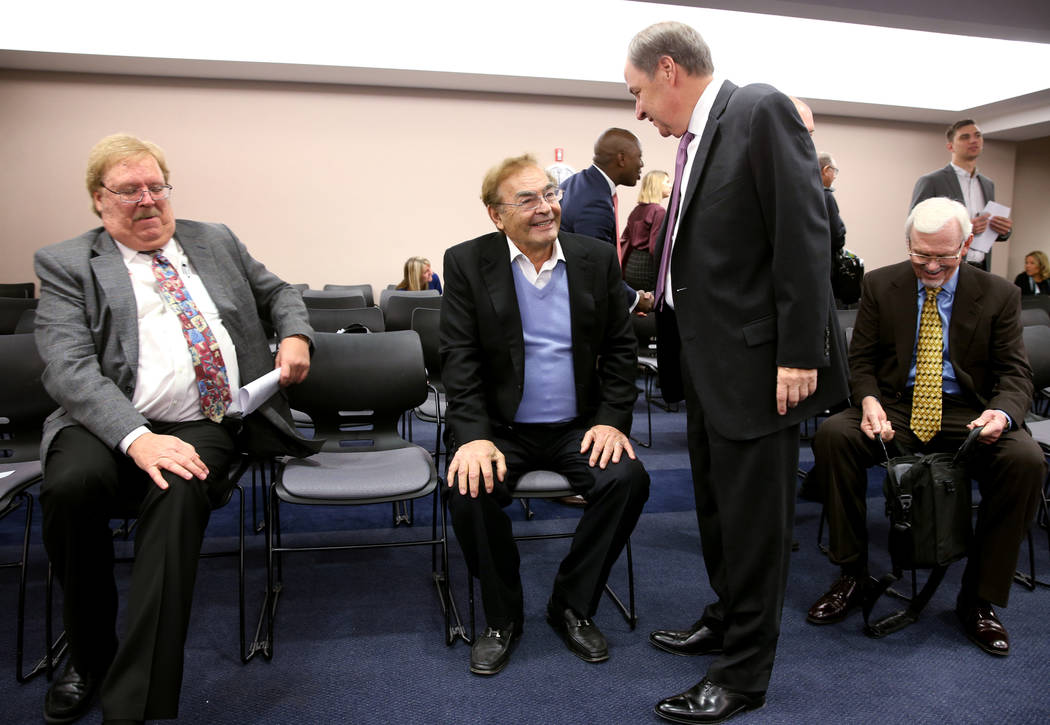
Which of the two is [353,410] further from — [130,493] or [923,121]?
[923,121]

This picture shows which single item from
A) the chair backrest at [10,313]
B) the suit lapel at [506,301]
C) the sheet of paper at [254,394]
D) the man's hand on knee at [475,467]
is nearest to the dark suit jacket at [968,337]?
the suit lapel at [506,301]

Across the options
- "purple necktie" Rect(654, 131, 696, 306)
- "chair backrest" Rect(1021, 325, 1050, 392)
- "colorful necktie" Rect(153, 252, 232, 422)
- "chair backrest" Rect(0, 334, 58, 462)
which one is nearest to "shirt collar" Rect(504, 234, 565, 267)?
"purple necktie" Rect(654, 131, 696, 306)

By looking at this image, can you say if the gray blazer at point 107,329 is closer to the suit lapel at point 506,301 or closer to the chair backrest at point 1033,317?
the suit lapel at point 506,301

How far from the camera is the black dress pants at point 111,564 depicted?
5.64 feet

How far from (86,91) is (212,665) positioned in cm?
763

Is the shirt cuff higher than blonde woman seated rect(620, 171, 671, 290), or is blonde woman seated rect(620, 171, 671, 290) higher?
blonde woman seated rect(620, 171, 671, 290)

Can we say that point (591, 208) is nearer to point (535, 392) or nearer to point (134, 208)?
point (535, 392)

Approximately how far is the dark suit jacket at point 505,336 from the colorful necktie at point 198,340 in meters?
0.72

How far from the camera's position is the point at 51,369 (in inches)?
80.8

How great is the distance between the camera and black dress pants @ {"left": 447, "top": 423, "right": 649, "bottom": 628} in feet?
7.15

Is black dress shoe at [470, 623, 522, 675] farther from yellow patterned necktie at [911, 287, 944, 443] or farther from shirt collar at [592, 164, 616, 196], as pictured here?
shirt collar at [592, 164, 616, 196]

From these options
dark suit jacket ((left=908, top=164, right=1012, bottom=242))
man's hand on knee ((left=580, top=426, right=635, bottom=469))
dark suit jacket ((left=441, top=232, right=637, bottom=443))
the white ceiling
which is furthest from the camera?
the white ceiling

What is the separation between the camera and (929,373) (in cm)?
253

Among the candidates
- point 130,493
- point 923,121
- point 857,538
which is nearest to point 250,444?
Result: point 130,493
